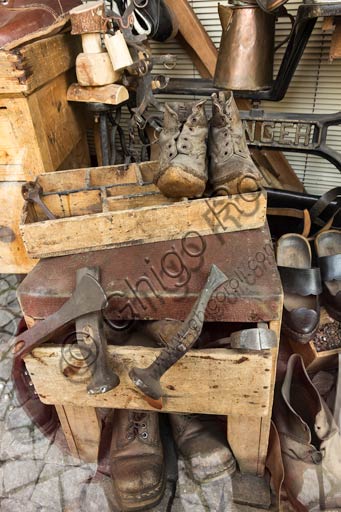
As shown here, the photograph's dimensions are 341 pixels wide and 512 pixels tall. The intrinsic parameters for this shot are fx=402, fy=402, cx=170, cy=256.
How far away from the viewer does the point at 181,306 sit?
94 centimetres

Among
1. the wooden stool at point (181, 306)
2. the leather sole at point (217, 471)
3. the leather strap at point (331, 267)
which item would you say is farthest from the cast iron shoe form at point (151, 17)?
the leather sole at point (217, 471)

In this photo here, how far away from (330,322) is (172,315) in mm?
726

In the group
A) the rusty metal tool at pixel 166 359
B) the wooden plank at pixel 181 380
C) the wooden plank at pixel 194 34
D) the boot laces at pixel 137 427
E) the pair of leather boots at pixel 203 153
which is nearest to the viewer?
the rusty metal tool at pixel 166 359

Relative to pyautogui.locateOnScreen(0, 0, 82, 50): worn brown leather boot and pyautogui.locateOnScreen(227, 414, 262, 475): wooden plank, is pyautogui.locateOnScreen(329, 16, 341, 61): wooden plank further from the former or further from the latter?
pyautogui.locateOnScreen(227, 414, 262, 475): wooden plank

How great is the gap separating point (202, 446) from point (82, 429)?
0.37 metres

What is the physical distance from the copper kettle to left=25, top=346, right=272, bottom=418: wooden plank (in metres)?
1.08

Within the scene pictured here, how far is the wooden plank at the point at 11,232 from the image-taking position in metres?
1.39

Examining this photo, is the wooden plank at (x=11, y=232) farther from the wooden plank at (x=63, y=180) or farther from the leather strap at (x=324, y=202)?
the leather strap at (x=324, y=202)

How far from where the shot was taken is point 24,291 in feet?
3.20

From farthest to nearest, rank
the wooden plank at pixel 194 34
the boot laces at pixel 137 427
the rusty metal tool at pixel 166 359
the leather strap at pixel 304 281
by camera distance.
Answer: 1. the wooden plank at pixel 194 34
2. the leather strap at pixel 304 281
3. the boot laces at pixel 137 427
4. the rusty metal tool at pixel 166 359

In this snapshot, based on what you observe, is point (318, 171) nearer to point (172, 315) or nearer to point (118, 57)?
point (118, 57)

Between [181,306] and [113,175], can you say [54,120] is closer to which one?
[113,175]

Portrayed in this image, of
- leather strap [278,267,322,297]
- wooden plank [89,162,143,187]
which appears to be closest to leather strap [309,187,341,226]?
leather strap [278,267,322,297]

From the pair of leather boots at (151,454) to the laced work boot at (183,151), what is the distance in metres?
0.72
